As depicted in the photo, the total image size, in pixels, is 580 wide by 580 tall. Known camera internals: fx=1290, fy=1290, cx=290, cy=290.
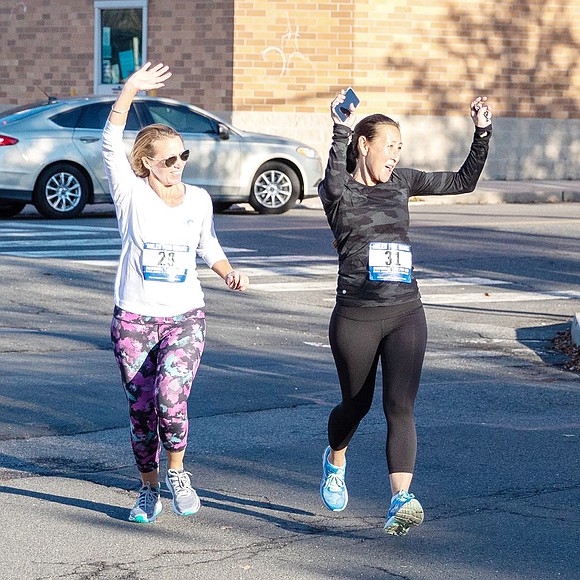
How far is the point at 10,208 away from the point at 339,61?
8503 mm

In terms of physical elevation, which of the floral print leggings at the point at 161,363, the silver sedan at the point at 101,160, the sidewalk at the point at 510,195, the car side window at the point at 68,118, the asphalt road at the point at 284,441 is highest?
the car side window at the point at 68,118

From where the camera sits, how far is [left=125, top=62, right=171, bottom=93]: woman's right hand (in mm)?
5066

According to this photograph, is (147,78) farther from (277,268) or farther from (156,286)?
(277,268)

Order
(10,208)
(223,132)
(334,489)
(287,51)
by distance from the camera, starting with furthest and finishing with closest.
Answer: (287,51), (223,132), (10,208), (334,489)

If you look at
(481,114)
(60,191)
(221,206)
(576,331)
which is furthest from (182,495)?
(221,206)

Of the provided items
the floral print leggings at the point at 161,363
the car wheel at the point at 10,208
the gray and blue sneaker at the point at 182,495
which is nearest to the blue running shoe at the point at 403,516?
the gray and blue sneaker at the point at 182,495

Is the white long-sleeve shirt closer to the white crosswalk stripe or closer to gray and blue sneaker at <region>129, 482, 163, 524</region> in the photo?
gray and blue sneaker at <region>129, 482, 163, 524</region>

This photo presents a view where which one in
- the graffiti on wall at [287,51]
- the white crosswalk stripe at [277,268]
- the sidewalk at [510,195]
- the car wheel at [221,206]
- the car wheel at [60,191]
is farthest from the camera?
the graffiti on wall at [287,51]

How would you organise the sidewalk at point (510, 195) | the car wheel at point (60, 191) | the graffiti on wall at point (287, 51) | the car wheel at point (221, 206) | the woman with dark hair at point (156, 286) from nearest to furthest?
1. the woman with dark hair at point (156, 286)
2. the car wheel at point (60, 191)
3. the car wheel at point (221, 206)
4. the sidewalk at point (510, 195)
5. the graffiti on wall at point (287, 51)

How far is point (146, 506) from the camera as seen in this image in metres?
Answer: 5.27

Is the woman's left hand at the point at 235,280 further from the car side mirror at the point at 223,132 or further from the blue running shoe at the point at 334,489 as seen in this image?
the car side mirror at the point at 223,132

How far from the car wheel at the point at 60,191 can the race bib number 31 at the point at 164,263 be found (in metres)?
12.5

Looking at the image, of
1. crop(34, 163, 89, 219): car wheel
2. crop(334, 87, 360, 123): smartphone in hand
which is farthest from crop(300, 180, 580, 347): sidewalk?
crop(334, 87, 360, 123): smartphone in hand

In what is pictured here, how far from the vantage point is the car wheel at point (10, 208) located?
59.5 feet
